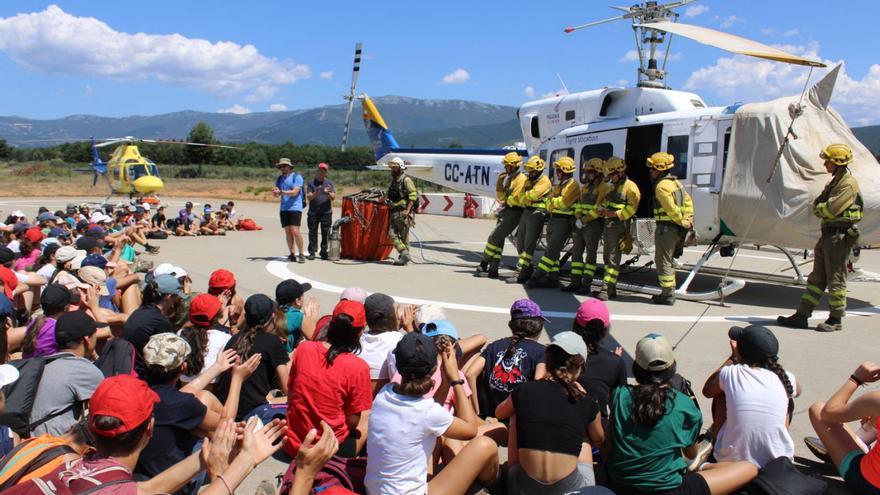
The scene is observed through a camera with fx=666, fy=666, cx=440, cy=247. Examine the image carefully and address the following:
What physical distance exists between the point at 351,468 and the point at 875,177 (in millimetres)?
7485

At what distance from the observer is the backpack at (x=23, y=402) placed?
11.1ft

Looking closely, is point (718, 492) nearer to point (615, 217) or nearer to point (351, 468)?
point (351, 468)

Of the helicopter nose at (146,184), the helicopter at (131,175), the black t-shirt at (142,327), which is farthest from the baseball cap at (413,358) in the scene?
the helicopter nose at (146,184)

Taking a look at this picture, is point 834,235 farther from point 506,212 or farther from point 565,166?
point 506,212

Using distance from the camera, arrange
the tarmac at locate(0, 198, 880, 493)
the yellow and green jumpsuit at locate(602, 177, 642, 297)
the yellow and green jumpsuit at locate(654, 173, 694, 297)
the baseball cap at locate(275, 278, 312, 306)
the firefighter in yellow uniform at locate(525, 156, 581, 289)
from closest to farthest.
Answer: the baseball cap at locate(275, 278, 312, 306) → the tarmac at locate(0, 198, 880, 493) → the yellow and green jumpsuit at locate(654, 173, 694, 297) → the yellow and green jumpsuit at locate(602, 177, 642, 297) → the firefighter in yellow uniform at locate(525, 156, 581, 289)

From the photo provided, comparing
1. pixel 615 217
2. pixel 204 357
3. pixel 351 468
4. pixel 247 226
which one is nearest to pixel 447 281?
pixel 615 217

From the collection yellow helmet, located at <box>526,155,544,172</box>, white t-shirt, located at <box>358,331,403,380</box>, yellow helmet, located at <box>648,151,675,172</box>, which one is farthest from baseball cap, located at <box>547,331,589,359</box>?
yellow helmet, located at <box>526,155,544,172</box>

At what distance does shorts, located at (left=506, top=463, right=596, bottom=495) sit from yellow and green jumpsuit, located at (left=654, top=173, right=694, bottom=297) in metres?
5.73

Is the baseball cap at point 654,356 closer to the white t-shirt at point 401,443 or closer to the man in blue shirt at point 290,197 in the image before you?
the white t-shirt at point 401,443

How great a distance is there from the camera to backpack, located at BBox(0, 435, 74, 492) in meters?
2.41

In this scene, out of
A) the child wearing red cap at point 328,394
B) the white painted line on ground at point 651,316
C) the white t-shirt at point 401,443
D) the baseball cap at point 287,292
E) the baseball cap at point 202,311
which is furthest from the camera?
the white painted line on ground at point 651,316

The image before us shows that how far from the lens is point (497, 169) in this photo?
1330cm

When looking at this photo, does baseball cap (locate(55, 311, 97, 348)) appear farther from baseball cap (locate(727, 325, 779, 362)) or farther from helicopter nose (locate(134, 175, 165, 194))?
helicopter nose (locate(134, 175, 165, 194))

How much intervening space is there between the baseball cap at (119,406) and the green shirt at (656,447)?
2.22 m
